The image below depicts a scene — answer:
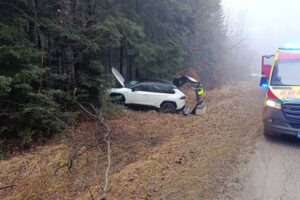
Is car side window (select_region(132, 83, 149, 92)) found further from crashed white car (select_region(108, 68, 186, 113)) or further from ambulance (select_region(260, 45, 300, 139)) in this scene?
ambulance (select_region(260, 45, 300, 139))

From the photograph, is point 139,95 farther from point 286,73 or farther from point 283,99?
point 283,99

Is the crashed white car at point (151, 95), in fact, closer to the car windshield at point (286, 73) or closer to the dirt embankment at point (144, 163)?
the dirt embankment at point (144, 163)

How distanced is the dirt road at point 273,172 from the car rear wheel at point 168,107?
8171 mm

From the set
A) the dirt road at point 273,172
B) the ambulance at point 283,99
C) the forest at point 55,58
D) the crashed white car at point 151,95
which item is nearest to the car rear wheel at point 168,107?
the crashed white car at point 151,95

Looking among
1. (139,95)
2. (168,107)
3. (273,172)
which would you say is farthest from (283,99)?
(139,95)

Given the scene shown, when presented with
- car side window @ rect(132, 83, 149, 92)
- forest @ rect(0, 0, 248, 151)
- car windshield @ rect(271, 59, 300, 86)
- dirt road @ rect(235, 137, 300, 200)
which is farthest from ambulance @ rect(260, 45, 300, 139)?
car side window @ rect(132, 83, 149, 92)

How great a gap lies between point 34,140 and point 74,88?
2.74 m

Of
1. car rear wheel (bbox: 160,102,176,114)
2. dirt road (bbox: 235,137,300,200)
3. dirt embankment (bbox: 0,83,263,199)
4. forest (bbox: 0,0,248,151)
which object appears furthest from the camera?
car rear wheel (bbox: 160,102,176,114)

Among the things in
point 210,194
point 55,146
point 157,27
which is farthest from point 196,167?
point 157,27

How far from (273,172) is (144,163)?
288cm

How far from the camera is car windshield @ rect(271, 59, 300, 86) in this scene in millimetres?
10227

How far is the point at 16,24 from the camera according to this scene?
40.1 ft

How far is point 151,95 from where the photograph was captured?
703 inches

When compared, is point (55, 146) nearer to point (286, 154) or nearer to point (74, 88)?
point (74, 88)
